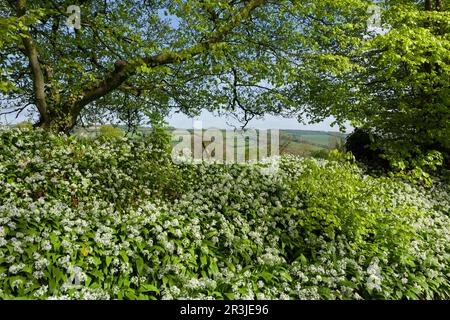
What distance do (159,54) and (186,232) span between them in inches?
231

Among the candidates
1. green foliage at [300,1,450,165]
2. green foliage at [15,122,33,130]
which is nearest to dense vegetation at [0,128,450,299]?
green foliage at [15,122,33,130]

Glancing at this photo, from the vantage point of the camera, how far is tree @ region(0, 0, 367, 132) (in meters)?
10.4

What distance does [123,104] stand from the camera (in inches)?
597

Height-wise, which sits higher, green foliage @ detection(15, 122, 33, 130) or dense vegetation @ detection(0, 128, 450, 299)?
green foliage @ detection(15, 122, 33, 130)

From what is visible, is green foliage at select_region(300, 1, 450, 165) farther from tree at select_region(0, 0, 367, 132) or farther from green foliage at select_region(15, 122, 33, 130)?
green foliage at select_region(15, 122, 33, 130)

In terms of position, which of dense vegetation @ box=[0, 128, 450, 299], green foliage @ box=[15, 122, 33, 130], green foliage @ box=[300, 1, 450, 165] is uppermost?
green foliage @ box=[300, 1, 450, 165]

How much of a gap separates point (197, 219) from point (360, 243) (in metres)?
3.53

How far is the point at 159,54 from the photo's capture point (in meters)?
10.6

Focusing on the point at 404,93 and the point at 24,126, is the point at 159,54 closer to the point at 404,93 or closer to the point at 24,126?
the point at 24,126

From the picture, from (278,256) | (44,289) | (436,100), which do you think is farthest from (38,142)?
(436,100)

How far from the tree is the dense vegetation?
6.63 ft

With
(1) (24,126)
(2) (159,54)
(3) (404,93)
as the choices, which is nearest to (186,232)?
(2) (159,54)

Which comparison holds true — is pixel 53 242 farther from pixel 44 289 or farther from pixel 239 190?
pixel 239 190

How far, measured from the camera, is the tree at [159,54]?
10.4 metres
